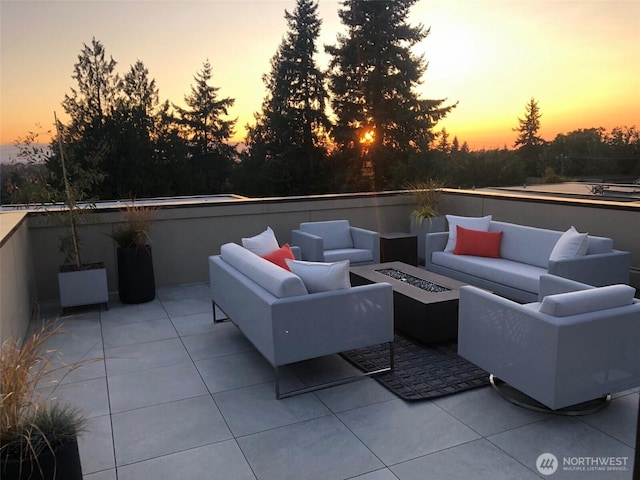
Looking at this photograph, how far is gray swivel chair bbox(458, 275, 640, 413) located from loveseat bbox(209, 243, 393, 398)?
843 mm

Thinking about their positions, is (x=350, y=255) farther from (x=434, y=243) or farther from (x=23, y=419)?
(x=23, y=419)

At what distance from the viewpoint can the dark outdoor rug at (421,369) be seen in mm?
3297

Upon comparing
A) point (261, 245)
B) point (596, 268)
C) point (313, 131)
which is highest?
point (313, 131)

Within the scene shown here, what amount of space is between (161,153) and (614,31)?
53.9ft

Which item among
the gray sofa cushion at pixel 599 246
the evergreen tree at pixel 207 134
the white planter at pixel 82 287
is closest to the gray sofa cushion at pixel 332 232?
the white planter at pixel 82 287

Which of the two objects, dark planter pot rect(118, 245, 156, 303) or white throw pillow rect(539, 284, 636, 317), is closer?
white throw pillow rect(539, 284, 636, 317)

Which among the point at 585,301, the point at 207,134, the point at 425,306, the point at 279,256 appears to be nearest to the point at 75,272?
the point at 279,256

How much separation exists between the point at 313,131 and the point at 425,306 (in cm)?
1854

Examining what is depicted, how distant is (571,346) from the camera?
2.71 m

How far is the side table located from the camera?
6.55 m

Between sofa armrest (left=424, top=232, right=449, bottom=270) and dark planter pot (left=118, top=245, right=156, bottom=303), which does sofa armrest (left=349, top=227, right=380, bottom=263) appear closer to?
sofa armrest (left=424, top=232, right=449, bottom=270)

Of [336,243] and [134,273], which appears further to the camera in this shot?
[336,243]

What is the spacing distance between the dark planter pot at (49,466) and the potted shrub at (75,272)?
11.9ft

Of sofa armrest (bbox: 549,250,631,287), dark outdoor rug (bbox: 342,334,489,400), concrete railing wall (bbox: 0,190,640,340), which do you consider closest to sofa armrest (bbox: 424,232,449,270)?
concrete railing wall (bbox: 0,190,640,340)
